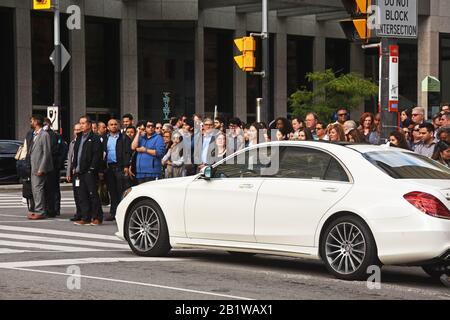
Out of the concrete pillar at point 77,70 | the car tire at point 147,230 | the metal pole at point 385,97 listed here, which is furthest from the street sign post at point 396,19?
the concrete pillar at point 77,70

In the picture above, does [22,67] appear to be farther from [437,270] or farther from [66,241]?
[437,270]

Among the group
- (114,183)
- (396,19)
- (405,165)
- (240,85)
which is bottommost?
(114,183)

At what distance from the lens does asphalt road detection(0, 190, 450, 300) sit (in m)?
9.94

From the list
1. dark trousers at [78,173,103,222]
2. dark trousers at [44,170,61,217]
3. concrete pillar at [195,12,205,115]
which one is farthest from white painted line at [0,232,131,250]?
concrete pillar at [195,12,205,115]

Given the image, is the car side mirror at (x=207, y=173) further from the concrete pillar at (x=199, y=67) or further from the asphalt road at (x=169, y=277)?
the concrete pillar at (x=199, y=67)

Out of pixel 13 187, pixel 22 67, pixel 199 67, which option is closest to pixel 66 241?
pixel 13 187

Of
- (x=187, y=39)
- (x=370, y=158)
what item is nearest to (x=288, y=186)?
(x=370, y=158)

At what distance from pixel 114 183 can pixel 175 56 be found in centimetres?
2368

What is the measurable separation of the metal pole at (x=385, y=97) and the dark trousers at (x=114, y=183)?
19.4 feet

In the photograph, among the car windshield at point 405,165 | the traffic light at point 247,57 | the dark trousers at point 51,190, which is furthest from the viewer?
the traffic light at point 247,57

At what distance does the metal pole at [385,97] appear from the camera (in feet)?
49.2

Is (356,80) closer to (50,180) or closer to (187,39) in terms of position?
(187,39)

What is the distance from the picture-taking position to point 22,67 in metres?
37.4

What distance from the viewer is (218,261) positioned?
13.0 m
